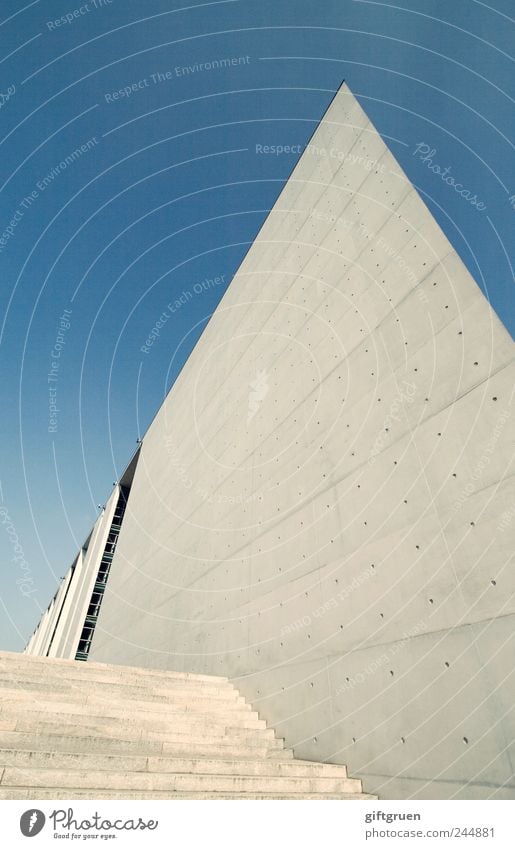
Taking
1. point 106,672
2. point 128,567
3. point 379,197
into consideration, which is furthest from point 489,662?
point 128,567

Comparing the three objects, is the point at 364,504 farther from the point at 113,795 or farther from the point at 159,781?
the point at 113,795

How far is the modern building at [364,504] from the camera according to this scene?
2904 millimetres

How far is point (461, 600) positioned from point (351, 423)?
2.46m

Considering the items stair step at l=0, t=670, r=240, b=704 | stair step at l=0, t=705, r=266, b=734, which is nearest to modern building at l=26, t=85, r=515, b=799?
stair step at l=0, t=670, r=240, b=704

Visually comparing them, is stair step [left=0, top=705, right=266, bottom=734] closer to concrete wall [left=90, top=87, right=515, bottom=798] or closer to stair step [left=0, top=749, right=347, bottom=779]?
stair step [left=0, top=749, right=347, bottom=779]

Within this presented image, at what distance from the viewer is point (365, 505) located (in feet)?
14.2

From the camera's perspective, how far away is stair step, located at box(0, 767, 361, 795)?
2.42 metres

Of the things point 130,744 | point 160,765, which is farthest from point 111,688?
point 160,765

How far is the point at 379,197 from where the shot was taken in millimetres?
5730

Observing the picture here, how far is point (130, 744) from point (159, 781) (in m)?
0.71

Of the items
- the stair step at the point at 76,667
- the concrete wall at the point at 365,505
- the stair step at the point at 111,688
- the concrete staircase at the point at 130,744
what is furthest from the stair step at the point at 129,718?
the concrete wall at the point at 365,505

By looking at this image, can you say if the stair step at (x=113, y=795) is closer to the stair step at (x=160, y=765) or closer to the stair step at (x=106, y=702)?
the stair step at (x=160, y=765)
